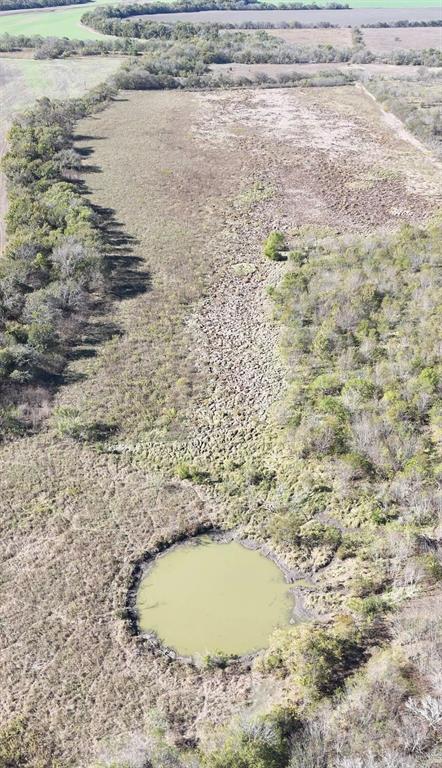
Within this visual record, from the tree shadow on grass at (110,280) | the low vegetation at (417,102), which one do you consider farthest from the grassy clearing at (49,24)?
the tree shadow on grass at (110,280)

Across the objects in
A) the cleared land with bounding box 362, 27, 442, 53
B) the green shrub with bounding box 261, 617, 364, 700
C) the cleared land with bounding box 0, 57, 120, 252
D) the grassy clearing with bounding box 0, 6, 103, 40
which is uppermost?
the grassy clearing with bounding box 0, 6, 103, 40

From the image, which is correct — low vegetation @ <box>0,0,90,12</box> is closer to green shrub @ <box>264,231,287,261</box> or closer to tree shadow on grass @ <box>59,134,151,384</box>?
tree shadow on grass @ <box>59,134,151,384</box>

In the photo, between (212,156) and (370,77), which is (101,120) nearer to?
(212,156)

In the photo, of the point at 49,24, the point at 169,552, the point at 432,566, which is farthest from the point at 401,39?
the point at 169,552

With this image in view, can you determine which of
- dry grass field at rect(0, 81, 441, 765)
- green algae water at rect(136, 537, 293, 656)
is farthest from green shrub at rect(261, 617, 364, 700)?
green algae water at rect(136, 537, 293, 656)

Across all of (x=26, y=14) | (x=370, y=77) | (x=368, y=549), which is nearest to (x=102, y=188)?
(x=368, y=549)
